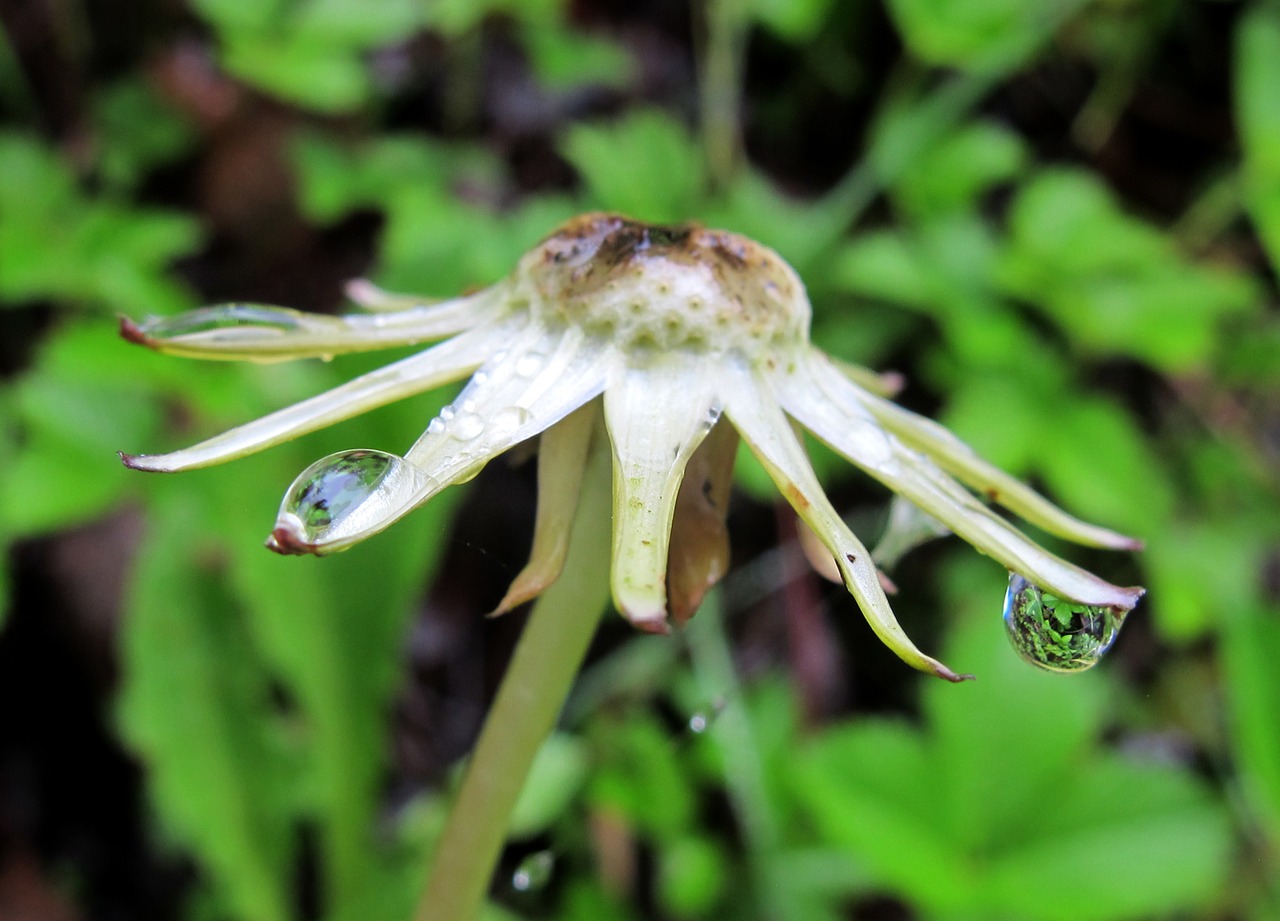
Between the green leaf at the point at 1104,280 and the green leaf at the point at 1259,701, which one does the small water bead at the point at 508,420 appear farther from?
the green leaf at the point at 1104,280

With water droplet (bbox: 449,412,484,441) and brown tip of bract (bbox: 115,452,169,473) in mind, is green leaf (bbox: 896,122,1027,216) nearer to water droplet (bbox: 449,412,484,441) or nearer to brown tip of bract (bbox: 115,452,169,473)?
water droplet (bbox: 449,412,484,441)

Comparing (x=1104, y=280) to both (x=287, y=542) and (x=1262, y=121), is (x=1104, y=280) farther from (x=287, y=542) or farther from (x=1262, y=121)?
(x=287, y=542)

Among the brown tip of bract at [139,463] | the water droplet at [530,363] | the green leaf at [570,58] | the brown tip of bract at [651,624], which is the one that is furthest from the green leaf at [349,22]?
the brown tip of bract at [651,624]

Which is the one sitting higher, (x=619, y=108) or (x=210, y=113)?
(x=619, y=108)

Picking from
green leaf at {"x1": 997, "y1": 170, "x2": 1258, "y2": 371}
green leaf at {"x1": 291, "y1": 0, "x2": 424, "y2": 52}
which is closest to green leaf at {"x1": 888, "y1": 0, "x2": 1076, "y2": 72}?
green leaf at {"x1": 997, "y1": 170, "x2": 1258, "y2": 371}

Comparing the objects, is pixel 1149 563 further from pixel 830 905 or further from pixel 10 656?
pixel 10 656

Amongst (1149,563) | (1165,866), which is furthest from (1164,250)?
(1165,866)
